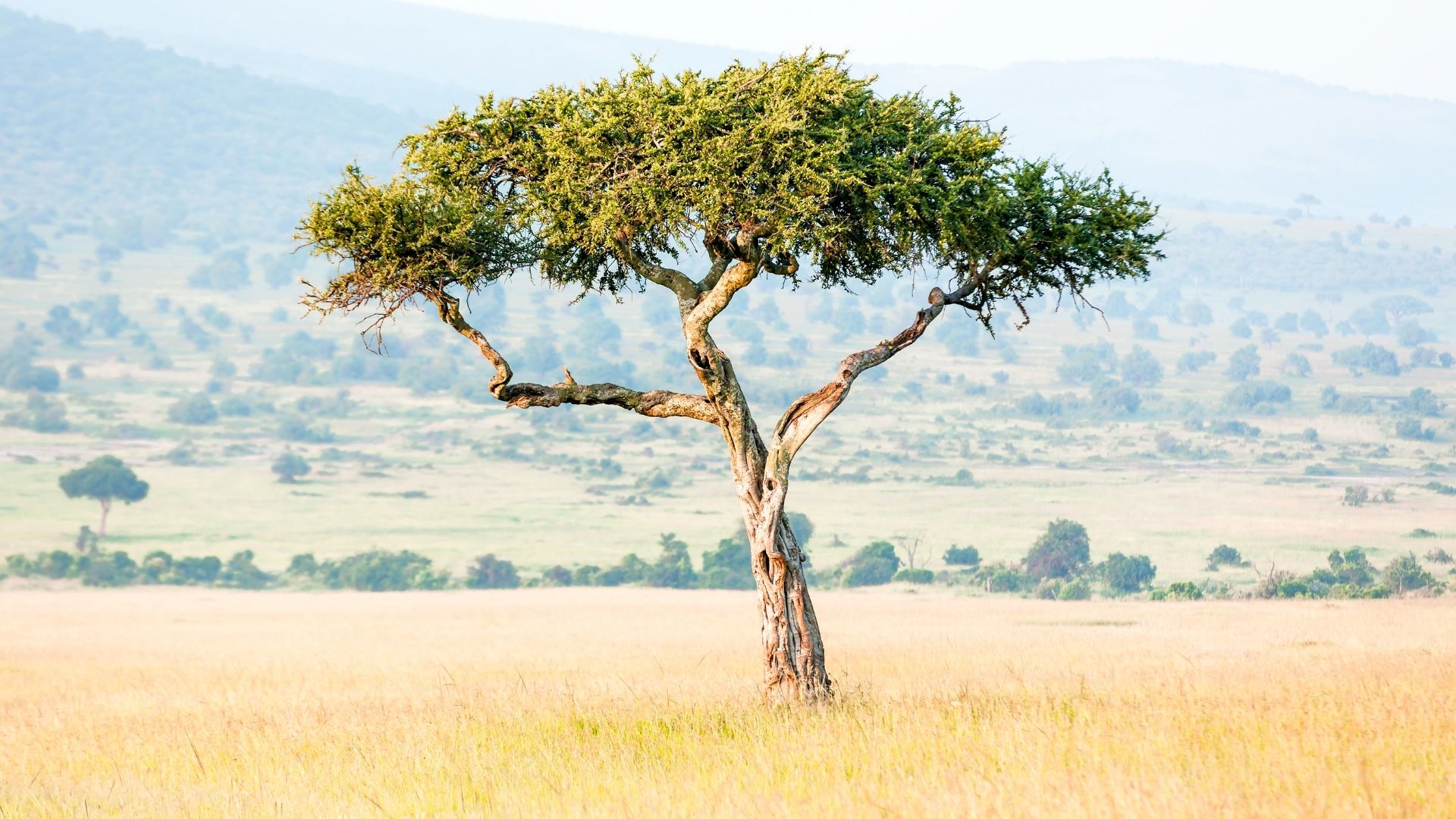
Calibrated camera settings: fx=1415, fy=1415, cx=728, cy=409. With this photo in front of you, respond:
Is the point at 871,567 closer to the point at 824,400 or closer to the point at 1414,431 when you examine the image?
the point at 824,400

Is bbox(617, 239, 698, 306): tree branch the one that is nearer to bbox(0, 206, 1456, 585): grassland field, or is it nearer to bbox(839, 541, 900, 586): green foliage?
bbox(839, 541, 900, 586): green foliage

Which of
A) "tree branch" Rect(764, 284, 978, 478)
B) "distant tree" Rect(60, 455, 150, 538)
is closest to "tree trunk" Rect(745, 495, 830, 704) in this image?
"tree branch" Rect(764, 284, 978, 478)

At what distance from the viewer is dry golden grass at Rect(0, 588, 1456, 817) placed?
12.5 meters

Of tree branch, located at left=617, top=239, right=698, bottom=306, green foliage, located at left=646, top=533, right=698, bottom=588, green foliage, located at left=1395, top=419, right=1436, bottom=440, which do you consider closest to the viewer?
Result: tree branch, located at left=617, top=239, right=698, bottom=306

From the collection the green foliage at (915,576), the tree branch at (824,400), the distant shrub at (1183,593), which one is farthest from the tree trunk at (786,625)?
the green foliage at (915,576)

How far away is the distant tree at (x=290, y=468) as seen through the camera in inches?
6506

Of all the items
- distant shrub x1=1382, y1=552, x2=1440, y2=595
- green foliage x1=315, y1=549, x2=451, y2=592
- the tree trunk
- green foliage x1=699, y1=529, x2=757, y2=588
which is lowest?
green foliage x1=315, y1=549, x2=451, y2=592

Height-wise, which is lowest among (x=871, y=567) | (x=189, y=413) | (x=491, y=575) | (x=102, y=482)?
(x=491, y=575)

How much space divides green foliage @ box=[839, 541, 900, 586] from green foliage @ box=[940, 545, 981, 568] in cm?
608

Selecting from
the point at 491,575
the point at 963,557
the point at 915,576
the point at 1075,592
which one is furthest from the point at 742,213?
the point at 491,575

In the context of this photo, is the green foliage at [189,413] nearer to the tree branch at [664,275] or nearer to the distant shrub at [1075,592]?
the distant shrub at [1075,592]

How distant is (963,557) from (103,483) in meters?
76.1

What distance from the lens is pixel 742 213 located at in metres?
17.6

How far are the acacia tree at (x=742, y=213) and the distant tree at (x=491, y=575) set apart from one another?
82.3 metres
